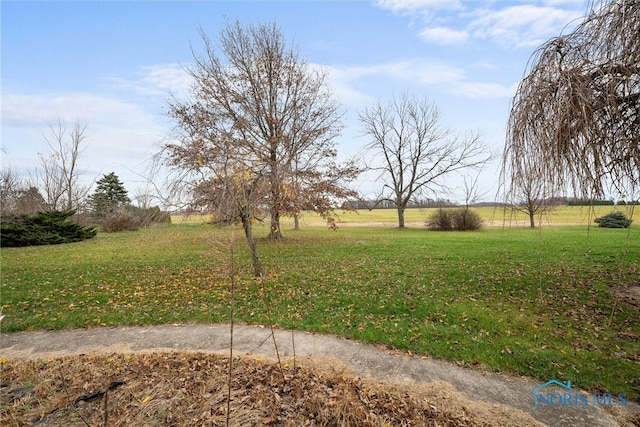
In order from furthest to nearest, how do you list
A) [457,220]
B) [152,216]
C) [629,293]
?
1. [457,220]
2. [152,216]
3. [629,293]

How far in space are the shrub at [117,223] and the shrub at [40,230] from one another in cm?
584

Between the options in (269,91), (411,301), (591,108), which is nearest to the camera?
(591,108)

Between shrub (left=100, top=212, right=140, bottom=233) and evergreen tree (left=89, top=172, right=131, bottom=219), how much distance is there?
4.35 m

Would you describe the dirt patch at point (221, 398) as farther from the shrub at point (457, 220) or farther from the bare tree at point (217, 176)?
the shrub at point (457, 220)

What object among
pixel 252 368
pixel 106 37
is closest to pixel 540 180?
pixel 252 368

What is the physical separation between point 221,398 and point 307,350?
1419 mm

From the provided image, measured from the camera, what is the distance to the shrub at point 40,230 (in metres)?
15.8

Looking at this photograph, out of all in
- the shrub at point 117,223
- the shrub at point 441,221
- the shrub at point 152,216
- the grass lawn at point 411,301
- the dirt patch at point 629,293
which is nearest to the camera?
the grass lawn at point 411,301

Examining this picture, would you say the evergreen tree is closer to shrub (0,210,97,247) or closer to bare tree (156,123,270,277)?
shrub (0,210,97,247)

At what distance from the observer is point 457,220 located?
2286cm

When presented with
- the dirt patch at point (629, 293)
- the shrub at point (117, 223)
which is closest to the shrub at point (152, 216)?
the dirt patch at point (629, 293)

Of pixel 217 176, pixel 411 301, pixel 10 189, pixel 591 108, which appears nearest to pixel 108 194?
pixel 10 189

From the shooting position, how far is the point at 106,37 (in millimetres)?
6785

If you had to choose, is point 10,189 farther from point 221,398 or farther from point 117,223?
point 221,398
